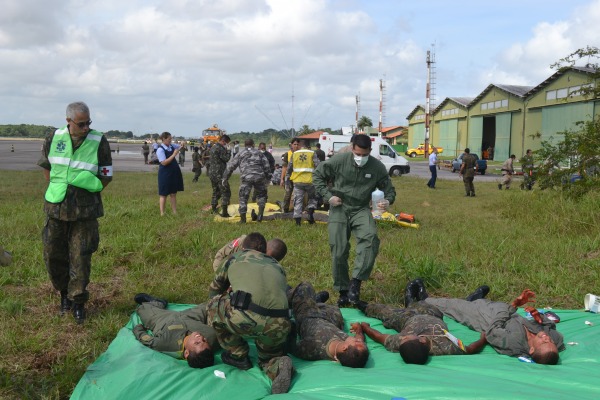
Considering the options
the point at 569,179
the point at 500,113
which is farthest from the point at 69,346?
the point at 500,113

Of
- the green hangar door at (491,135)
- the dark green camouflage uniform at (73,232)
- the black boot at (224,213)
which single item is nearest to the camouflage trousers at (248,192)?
the black boot at (224,213)

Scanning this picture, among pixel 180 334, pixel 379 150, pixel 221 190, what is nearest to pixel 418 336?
pixel 180 334

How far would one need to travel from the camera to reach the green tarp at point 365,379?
3.17 meters

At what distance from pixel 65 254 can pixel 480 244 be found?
5.97 metres

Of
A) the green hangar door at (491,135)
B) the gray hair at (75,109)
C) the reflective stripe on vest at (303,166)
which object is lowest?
the reflective stripe on vest at (303,166)

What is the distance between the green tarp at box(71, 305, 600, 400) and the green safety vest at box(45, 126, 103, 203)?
60.5 inches

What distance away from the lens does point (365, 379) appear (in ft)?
11.1

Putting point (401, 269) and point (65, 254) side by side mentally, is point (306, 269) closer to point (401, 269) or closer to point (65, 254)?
point (401, 269)

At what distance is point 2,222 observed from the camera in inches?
378

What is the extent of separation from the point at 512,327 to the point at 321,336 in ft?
5.17

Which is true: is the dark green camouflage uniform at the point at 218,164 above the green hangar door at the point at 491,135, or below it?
below

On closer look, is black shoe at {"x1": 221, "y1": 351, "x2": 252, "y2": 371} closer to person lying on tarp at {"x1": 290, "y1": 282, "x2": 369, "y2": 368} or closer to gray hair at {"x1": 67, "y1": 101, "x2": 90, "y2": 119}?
person lying on tarp at {"x1": 290, "y1": 282, "x2": 369, "y2": 368}

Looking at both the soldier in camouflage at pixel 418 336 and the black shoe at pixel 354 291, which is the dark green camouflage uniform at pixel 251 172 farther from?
the soldier in camouflage at pixel 418 336

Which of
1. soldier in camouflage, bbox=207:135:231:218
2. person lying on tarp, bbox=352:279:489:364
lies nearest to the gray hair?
person lying on tarp, bbox=352:279:489:364
